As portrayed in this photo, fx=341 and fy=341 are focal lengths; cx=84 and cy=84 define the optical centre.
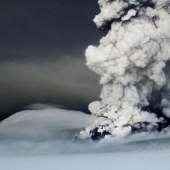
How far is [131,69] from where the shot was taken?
10.1 meters

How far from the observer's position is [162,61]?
391 inches

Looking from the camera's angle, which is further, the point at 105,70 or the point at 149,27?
the point at 105,70

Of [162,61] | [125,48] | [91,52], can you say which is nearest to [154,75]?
[162,61]

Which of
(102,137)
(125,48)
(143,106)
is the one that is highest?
(125,48)

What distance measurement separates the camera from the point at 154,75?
32.7 feet

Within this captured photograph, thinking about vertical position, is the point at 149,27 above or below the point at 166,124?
above

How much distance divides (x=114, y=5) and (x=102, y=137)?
4.00 m

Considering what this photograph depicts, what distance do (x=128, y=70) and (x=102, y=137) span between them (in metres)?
2.22

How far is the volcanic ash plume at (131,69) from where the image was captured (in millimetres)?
9633

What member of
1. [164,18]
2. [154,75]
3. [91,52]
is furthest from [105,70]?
[164,18]

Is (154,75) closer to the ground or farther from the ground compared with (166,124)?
farther from the ground

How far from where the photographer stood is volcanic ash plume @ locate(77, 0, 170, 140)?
9633 millimetres

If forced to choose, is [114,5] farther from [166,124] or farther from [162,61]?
[166,124]

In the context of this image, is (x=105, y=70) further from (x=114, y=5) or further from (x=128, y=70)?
(x=114, y=5)
